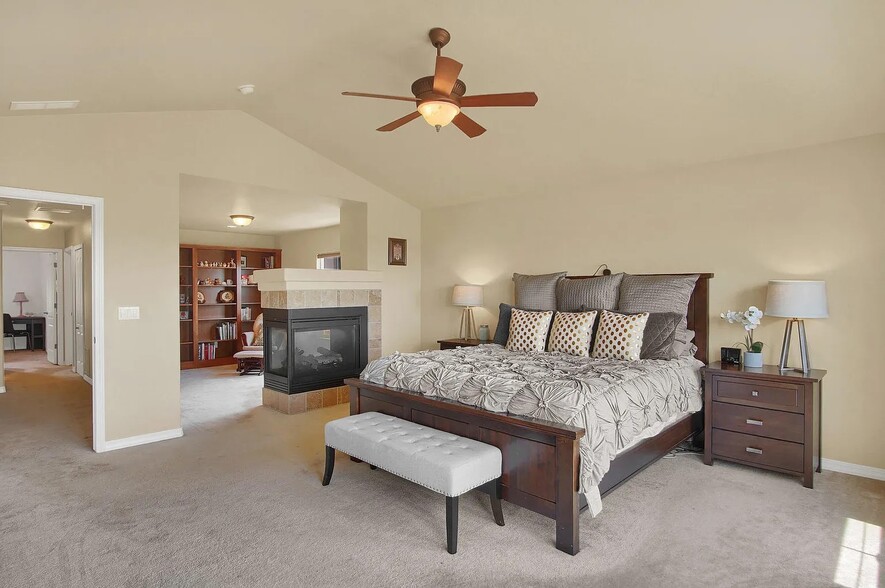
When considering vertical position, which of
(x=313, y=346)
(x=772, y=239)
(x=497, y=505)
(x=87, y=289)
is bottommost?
(x=497, y=505)

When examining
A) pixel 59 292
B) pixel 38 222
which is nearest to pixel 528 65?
pixel 38 222

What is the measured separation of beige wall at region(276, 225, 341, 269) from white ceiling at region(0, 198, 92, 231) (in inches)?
128

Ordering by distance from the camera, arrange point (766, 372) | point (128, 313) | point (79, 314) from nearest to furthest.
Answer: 1. point (766, 372)
2. point (128, 313)
3. point (79, 314)

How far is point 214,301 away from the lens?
8.73m

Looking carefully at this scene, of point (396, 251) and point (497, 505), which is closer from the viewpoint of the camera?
point (497, 505)

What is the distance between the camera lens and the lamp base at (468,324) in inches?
237

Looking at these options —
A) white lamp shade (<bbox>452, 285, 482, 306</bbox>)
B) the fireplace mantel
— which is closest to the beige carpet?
the fireplace mantel

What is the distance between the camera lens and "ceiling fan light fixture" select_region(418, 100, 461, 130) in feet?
9.35

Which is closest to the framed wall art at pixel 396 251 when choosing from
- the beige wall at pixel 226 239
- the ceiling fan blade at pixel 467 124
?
the ceiling fan blade at pixel 467 124

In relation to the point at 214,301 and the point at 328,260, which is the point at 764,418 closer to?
the point at 328,260

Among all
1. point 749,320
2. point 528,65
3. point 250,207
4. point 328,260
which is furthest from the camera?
point 328,260

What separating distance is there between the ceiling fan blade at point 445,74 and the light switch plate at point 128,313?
317cm

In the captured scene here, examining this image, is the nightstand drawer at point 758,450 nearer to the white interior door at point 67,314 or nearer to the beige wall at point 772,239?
the beige wall at point 772,239

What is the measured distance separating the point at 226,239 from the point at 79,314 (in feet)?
8.75
